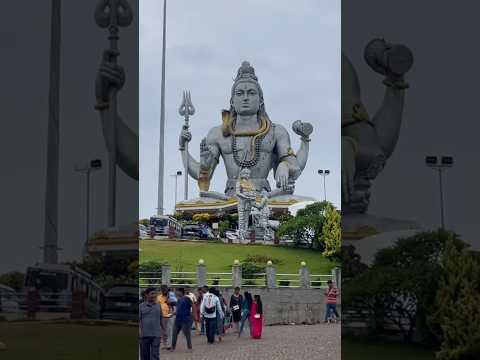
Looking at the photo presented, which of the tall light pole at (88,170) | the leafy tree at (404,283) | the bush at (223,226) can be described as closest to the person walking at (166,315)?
the tall light pole at (88,170)

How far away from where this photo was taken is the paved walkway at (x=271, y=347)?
11633 millimetres

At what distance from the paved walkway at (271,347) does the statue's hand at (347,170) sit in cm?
307

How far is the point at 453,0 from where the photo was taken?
9430 mm

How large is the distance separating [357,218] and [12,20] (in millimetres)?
4876

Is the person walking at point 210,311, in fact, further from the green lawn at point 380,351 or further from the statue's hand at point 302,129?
Answer: the statue's hand at point 302,129

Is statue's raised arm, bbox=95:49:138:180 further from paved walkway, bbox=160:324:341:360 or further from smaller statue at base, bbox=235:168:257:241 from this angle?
smaller statue at base, bbox=235:168:257:241

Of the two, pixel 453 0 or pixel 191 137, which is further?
pixel 191 137

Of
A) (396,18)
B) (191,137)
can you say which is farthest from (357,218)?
(191,137)

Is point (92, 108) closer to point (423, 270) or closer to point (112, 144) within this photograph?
point (112, 144)

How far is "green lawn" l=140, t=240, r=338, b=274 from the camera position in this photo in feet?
84.4

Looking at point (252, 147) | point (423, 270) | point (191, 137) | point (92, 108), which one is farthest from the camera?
point (191, 137)

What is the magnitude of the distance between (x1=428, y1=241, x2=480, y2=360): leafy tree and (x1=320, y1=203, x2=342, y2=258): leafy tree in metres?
17.6

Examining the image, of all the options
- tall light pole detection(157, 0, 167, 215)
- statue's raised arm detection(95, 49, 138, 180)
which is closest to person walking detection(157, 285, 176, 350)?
statue's raised arm detection(95, 49, 138, 180)

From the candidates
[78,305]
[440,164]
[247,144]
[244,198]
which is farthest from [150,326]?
[247,144]
